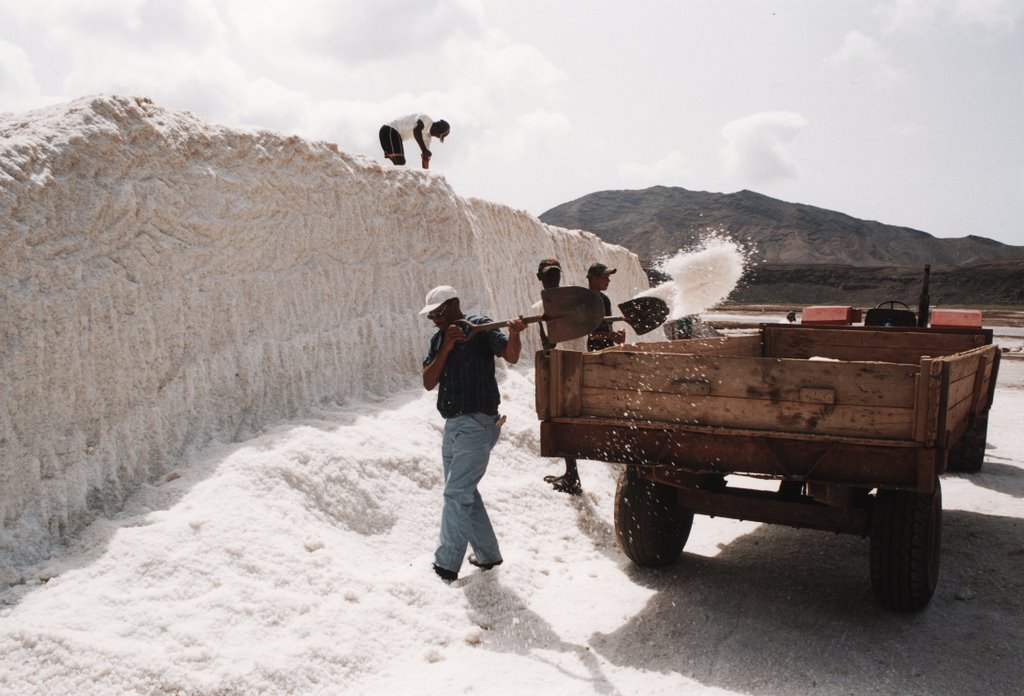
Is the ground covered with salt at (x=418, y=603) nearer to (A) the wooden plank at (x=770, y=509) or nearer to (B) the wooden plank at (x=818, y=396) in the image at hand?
(A) the wooden plank at (x=770, y=509)

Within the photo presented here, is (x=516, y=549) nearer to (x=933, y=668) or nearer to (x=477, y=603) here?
(x=477, y=603)

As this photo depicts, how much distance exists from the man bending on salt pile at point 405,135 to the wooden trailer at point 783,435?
515 centimetres

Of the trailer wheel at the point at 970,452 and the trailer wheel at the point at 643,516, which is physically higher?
the trailer wheel at the point at 643,516

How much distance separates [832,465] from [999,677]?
1.13 metres

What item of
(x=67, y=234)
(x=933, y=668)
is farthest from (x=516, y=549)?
(x=67, y=234)

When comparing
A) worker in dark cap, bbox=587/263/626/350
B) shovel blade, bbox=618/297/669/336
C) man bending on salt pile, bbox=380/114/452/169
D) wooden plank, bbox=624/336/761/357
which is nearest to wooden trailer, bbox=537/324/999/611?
wooden plank, bbox=624/336/761/357

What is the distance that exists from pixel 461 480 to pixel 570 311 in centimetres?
113

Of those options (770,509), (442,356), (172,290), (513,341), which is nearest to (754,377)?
(770,509)

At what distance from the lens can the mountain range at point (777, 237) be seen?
62.5m

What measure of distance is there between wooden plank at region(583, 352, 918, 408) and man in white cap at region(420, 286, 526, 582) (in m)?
0.62

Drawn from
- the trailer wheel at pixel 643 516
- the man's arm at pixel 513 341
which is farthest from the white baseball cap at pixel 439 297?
the trailer wheel at pixel 643 516

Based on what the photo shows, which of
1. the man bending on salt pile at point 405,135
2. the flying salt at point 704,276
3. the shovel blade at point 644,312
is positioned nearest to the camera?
the shovel blade at point 644,312

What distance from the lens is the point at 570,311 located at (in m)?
4.40

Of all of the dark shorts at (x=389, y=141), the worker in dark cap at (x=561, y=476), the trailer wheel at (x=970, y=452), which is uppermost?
the dark shorts at (x=389, y=141)
